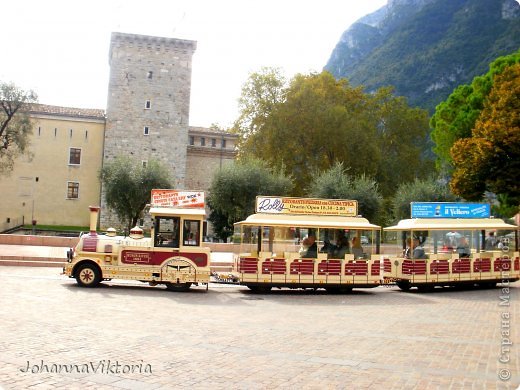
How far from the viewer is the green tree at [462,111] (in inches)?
1465

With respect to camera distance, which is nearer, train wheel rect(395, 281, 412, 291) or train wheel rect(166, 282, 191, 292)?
train wheel rect(166, 282, 191, 292)

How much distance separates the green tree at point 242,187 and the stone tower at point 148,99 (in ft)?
39.9

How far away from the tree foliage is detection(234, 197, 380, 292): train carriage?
77.5 feet

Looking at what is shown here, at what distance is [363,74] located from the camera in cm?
12619

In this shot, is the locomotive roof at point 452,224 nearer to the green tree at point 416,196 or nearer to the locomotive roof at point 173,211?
the locomotive roof at point 173,211

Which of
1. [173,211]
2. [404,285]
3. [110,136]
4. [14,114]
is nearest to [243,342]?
[173,211]

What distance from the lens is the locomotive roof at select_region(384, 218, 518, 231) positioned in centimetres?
1922

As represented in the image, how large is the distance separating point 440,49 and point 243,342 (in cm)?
12832

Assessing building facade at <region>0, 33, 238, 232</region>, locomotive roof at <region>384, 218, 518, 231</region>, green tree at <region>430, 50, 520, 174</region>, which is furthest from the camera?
building facade at <region>0, 33, 238, 232</region>

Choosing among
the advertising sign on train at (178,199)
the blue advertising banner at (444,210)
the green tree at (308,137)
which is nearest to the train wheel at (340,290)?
the blue advertising banner at (444,210)

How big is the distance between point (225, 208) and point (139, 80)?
19.1 m

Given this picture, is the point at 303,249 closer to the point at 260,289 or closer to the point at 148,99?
the point at 260,289

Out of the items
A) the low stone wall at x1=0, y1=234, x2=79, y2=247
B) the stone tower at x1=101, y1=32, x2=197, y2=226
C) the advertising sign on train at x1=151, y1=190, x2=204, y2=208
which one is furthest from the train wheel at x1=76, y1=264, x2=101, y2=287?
the stone tower at x1=101, y1=32, x2=197, y2=226

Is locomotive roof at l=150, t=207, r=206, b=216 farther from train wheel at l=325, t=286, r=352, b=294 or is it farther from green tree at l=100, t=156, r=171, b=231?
green tree at l=100, t=156, r=171, b=231
